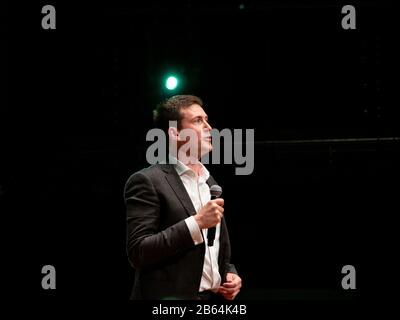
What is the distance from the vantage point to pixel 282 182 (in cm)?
357

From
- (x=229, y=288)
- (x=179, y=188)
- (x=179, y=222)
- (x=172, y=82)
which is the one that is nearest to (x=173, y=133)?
(x=179, y=188)

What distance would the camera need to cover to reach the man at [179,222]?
1553 millimetres

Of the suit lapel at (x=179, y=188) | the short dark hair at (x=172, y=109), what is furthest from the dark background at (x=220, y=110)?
the suit lapel at (x=179, y=188)

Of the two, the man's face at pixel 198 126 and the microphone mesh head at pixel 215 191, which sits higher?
the man's face at pixel 198 126

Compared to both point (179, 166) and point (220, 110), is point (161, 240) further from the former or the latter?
point (220, 110)

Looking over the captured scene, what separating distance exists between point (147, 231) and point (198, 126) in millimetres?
546

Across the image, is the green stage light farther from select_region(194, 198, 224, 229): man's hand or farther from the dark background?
select_region(194, 198, 224, 229): man's hand

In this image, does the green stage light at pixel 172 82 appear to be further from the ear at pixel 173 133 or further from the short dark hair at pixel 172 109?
the ear at pixel 173 133

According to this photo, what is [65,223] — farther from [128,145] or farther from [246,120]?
[246,120]

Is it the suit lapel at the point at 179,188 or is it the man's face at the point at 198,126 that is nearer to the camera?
the suit lapel at the point at 179,188

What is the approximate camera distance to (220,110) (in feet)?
11.2

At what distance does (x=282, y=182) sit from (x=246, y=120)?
1.97ft

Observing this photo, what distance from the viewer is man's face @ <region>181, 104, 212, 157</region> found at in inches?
74.1
